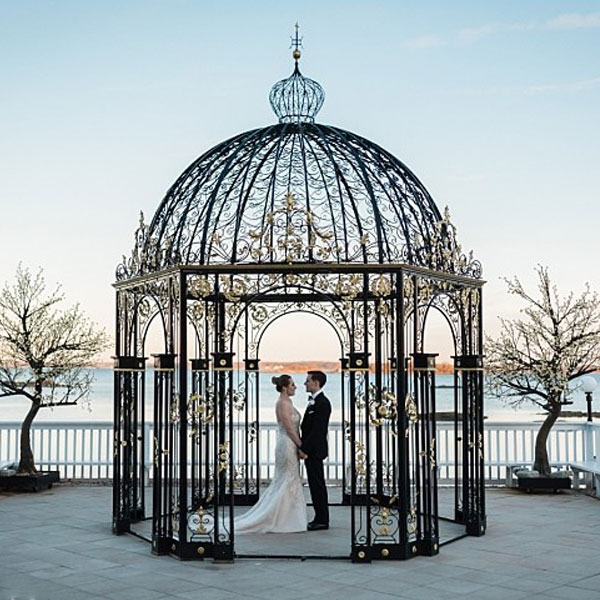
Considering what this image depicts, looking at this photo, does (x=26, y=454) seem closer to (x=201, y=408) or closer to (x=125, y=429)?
(x=125, y=429)

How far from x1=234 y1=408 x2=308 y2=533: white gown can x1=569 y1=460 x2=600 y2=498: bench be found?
4.08m

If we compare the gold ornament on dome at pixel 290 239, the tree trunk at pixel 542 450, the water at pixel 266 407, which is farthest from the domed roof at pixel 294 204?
the water at pixel 266 407

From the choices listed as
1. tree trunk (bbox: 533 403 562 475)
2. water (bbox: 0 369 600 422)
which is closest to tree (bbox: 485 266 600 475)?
tree trunk (bbox: 533 403 562 475)

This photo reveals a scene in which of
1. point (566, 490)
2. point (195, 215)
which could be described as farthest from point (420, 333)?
point (566, 490)

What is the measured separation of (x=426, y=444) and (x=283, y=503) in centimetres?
170

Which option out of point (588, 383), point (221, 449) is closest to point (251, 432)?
point (221, 449)

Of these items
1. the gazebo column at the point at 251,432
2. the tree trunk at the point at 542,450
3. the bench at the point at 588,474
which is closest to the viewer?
the gazebo column at the point at 251,432

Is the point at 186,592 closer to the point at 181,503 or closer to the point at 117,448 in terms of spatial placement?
the point at 181,503

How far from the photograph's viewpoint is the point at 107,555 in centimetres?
835

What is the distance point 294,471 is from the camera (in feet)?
30.5

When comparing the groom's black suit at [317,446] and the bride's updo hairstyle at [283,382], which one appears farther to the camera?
the bride's updo hairstyle at [283,382]

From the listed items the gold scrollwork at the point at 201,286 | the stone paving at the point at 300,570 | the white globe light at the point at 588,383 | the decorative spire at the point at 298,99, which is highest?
the decorative spire at the point at 298,99

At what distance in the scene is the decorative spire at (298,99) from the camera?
969 centimetres

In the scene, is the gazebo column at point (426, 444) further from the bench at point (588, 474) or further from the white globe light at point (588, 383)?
the white globe light at point (588, 383)
